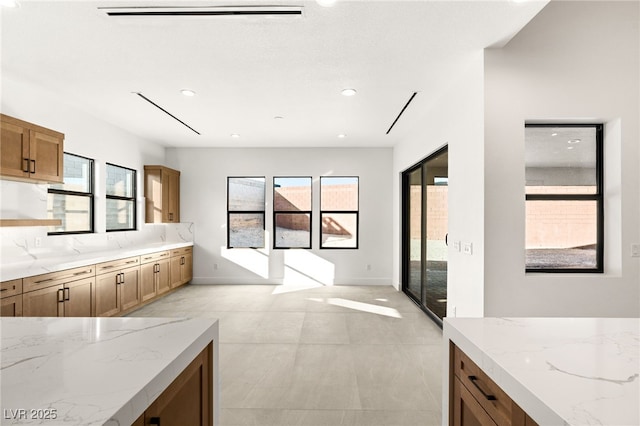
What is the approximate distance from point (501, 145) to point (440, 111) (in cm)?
130

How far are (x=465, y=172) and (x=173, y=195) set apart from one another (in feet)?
18.0

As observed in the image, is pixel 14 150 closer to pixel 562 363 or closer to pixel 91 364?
pixel 91 364

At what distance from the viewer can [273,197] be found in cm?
682

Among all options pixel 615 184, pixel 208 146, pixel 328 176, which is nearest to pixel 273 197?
pixel 328 176

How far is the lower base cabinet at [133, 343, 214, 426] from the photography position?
0.98 m

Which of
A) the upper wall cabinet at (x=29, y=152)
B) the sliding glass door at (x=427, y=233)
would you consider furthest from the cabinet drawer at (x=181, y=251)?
the sliding glass door at (x=427, y=233)

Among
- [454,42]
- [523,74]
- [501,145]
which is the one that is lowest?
[501,145]

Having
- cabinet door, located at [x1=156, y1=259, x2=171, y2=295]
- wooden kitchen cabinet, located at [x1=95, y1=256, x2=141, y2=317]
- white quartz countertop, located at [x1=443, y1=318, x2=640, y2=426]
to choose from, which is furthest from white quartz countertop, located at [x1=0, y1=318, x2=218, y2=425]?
cabinet door, located at [x1=156, y1=259, x2=171, y2=295]

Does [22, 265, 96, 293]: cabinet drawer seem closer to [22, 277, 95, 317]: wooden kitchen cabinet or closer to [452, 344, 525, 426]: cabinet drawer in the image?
[22, 277, 95, 317]: wooden kitchen cabinet

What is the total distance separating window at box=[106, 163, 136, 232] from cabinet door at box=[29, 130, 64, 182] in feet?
5.37

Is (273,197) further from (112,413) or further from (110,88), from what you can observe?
(112,413)

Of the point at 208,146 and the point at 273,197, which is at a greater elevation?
the point at 208,146

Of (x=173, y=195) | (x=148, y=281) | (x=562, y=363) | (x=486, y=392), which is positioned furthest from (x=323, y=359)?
(x=173, y=195)

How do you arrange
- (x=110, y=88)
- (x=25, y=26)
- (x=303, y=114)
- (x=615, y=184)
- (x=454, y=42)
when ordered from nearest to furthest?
(x=25, y=26), (x=454, y=42), (x=615, y=184), (x=110, y=88), (x=303, y=114)
